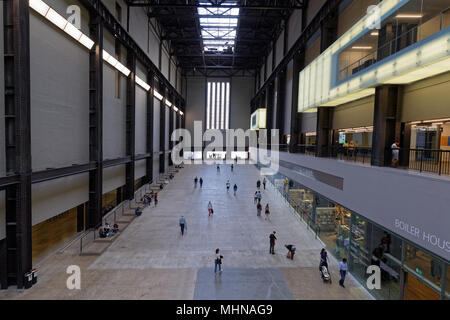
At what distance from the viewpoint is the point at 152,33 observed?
110 ft

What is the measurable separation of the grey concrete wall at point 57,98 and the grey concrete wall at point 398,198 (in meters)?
14.8

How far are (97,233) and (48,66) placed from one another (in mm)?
10376

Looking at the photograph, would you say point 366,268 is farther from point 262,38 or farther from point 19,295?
point 262,38

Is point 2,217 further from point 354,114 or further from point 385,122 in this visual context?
point 354,114

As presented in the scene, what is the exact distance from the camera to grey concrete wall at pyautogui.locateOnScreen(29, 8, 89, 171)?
11.9 meters

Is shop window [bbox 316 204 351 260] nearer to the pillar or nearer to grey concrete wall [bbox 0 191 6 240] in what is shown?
the pillar

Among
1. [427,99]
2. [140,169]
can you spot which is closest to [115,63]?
[140,169]

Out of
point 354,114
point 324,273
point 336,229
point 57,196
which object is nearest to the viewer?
point 324,273

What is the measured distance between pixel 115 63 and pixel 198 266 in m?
17.4

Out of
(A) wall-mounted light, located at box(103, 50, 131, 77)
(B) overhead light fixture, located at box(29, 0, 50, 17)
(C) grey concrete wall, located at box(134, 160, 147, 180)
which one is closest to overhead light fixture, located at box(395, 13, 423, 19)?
(B) overhead light fixture, located at box(29, 0, 50, 17)

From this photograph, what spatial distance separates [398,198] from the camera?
8.75 meters

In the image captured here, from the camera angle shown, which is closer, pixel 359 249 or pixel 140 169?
pixel 359 249

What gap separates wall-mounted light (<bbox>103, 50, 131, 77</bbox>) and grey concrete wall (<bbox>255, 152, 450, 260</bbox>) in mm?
17607

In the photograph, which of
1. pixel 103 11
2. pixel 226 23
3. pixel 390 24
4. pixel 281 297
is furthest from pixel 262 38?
pixel 281 297
